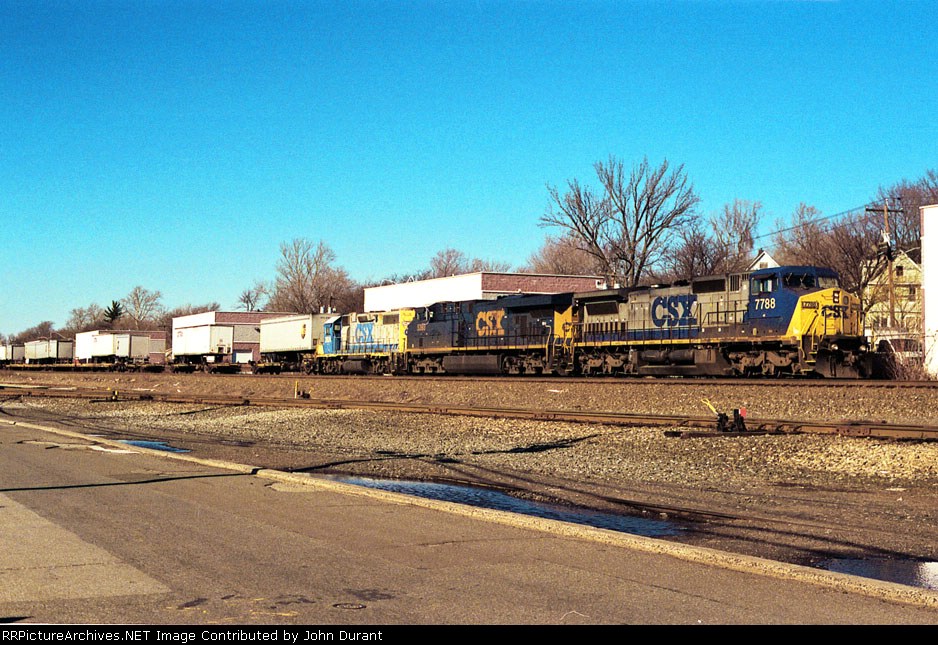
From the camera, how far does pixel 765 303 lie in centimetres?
2561

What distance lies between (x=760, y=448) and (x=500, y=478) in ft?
16.3

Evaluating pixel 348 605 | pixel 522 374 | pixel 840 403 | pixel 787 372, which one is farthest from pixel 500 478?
pixel 522 374

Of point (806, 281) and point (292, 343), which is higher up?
point (806, 281)

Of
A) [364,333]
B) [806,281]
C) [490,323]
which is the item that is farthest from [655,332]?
[364,333]

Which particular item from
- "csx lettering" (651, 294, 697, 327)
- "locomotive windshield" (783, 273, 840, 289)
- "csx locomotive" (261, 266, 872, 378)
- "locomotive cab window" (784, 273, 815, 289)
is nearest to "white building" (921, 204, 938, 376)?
"csx locomotive" (261, 266, 872, 378)

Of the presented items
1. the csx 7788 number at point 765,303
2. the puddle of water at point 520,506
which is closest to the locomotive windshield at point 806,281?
the csx 7788 number at point 765,303

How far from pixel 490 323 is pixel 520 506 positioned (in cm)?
2525

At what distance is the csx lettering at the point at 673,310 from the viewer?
28.0 m

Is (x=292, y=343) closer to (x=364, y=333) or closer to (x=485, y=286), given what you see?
(x=364, y=333)

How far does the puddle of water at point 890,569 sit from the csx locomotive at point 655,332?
18.2 metres

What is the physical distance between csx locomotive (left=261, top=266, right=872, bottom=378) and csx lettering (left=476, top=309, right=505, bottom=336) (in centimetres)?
4

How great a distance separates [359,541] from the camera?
753 cm

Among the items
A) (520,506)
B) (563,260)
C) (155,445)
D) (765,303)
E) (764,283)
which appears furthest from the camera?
(563,260)

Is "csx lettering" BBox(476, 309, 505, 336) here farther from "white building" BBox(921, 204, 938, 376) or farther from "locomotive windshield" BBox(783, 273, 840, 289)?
"white building" BBox(921, 204, 938, 376)
